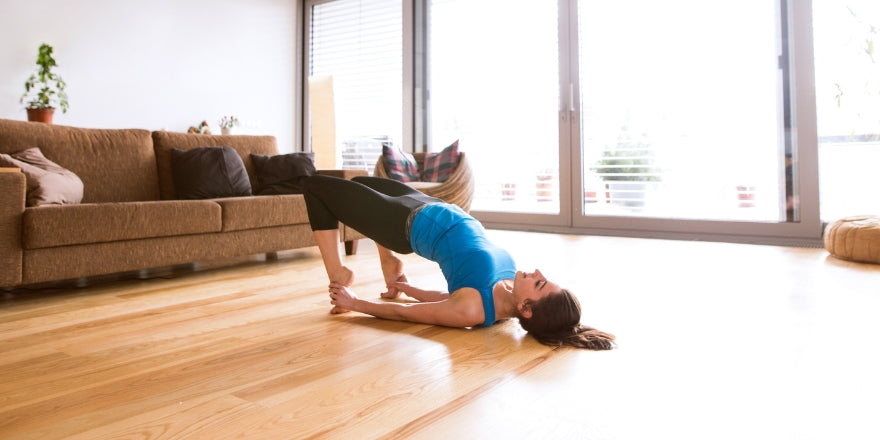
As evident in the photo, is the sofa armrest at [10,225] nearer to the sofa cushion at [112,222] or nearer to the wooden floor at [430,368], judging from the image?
the sofa cushion at [112,222]

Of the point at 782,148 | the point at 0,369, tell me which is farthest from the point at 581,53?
the point at 0,369

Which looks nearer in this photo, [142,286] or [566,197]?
[142,286]

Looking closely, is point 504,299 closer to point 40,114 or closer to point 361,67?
point 40,114

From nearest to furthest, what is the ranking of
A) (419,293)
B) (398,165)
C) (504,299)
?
(504,299), (419,293), (398,165)

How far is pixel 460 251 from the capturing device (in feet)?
6.30

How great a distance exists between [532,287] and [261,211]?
2.05 metres

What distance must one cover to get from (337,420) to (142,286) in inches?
81.1

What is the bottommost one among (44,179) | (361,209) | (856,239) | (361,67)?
(856,239)

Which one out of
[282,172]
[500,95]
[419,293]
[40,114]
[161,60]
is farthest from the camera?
[500,95]

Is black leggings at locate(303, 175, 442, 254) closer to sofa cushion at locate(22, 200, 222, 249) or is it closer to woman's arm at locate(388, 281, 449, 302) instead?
woman's arm at locate(388, 281, 449, 302)

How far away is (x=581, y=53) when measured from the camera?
199 inches

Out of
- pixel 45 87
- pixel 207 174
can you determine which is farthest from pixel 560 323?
pixel 45 87

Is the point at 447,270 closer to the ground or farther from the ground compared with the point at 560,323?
farther from the ground

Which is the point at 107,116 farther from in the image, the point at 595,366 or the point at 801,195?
the point at 801,195
